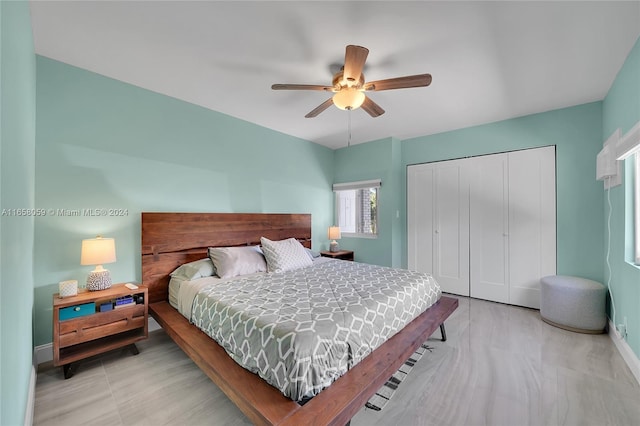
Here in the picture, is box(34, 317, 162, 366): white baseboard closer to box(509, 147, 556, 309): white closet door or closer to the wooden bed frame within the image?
the wooden bed frame

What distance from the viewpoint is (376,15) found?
5.74 ft

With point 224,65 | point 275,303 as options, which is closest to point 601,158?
point 275,303

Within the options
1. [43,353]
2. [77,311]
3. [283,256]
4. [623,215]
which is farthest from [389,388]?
[43,353]

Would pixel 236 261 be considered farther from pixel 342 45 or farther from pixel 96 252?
pixel 342 45

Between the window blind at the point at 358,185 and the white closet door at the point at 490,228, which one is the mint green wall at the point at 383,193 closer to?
the window blind at the point at 358,185

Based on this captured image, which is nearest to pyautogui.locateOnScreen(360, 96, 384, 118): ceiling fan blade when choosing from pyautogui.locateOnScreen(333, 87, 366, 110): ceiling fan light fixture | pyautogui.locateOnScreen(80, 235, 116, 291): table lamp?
pyautogui.locateOnScreen(333, 87, 366, 110): ceiling fan light fixture

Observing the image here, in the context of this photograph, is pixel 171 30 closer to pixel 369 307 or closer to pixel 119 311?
pixel 119 311

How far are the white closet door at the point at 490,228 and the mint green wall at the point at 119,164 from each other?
10.5ft

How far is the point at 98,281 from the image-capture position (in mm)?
2264

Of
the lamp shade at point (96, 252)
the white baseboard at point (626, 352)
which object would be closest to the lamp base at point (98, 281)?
the lamp shade at point (96, 252)

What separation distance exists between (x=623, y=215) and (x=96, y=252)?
4.59 metres

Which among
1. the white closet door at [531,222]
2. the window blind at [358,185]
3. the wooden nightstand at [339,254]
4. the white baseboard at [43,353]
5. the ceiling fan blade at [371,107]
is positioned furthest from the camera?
the window blind at [358,185]

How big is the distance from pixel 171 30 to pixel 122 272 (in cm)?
222

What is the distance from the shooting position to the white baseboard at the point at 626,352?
6.55ft
